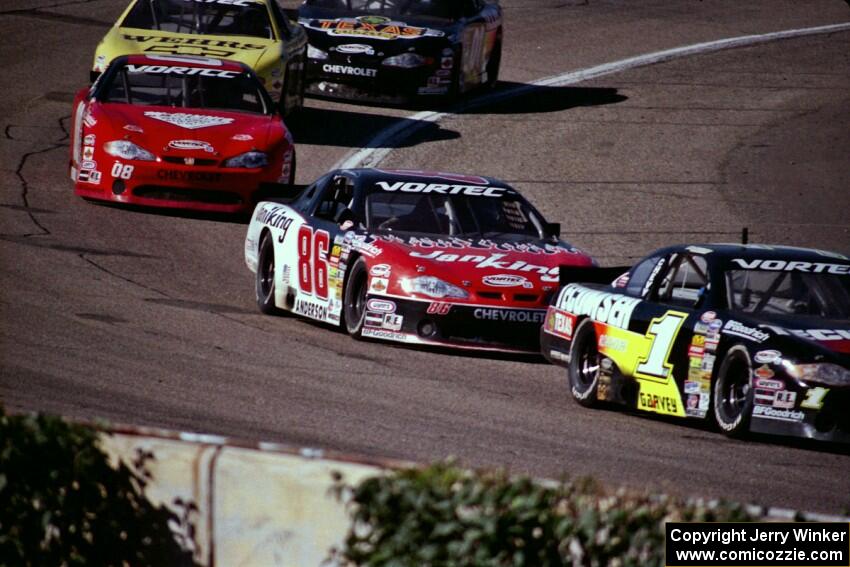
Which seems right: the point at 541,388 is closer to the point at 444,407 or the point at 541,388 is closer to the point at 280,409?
the point at 444,407

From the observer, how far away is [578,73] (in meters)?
25.9

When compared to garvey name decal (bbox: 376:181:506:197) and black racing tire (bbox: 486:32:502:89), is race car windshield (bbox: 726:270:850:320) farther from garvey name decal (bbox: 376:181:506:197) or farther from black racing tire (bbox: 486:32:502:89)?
black racing tire (bbox: 486:32:502:89)

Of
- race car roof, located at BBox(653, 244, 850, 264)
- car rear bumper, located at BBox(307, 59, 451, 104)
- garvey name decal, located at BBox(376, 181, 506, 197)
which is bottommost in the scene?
car rear bumper, located at BBox(307, 59, 451, 104)

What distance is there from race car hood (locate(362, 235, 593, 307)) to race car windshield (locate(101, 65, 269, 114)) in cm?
506


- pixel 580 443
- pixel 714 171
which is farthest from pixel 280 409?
pixel 714 171

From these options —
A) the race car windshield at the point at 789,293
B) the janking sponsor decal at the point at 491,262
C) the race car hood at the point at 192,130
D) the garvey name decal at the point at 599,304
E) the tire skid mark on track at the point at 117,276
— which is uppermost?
the race car windshield at the point at 789,293

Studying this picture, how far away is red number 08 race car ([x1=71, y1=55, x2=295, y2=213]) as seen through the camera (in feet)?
51.4

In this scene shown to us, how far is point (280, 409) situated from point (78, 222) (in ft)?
22.6

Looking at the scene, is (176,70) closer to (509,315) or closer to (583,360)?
(509,315)

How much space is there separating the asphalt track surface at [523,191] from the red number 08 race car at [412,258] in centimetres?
25

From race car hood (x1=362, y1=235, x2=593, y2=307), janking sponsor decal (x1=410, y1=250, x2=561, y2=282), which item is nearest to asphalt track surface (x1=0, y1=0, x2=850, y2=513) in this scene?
race car hood (x1=362, y1=235, x2=593, y2=307)

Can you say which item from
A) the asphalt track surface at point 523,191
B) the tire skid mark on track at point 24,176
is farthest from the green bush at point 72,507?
the tire skid mark on track at point 24,176

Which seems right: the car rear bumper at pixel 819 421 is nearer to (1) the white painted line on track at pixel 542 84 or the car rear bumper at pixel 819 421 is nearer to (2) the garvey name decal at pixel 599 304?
(2) the garvey name decal at pixel 599 304

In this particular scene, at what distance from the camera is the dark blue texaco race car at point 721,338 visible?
8906mm
